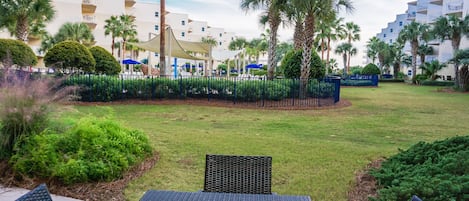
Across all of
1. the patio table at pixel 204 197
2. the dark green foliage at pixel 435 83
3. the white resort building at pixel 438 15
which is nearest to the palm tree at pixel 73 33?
the dark green foliage at pixel 435 83

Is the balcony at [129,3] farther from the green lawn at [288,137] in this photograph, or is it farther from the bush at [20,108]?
the bush at [20,108]

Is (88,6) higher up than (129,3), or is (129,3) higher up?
(129,3)

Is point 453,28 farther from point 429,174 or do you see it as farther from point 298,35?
point 429,174

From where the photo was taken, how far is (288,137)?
26.8ft

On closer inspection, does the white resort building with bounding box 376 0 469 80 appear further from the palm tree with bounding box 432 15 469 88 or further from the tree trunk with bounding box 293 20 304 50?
the tree trunk with bounding box 293 20 304 50

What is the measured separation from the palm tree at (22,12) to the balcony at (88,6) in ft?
80.3

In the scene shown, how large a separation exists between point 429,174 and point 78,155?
4106 mm

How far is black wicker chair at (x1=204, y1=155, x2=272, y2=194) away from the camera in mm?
3379

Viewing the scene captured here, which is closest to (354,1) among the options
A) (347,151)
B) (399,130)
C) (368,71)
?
(399,130)

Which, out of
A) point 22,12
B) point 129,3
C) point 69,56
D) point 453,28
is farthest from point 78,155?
point 129,3

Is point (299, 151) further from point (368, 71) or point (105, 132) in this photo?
point (368, 71)

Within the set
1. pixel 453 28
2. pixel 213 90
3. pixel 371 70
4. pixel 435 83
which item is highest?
pixel 453 28

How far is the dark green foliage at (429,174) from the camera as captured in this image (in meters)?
3.44

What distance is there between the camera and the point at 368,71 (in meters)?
41.6
